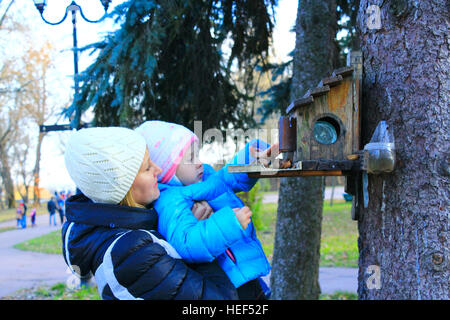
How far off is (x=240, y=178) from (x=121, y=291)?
861 mm

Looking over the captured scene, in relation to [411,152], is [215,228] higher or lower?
lower

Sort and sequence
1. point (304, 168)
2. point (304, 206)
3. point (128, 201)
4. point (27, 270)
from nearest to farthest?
point (128, 201) → point (304, 168) → point (304, 206) → point (27, 270)

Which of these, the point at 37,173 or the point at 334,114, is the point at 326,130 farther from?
the point at 37,173

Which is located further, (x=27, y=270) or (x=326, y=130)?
(x=27, y=270)

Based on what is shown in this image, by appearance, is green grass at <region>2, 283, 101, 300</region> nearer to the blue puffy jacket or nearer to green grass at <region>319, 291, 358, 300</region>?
green grass at <region>319, 291, 358, 300</region>

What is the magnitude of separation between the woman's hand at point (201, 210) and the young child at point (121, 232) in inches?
8.1

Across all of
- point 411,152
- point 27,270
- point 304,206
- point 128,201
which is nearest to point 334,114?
point 411,152

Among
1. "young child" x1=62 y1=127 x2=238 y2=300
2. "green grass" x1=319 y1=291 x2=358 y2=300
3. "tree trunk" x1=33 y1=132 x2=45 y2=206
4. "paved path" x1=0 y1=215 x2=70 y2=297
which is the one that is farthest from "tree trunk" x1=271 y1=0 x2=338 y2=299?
"tree trunk" x1=33 y1=132 x2=45 y2=206

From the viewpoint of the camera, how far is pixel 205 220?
1711 millimetres

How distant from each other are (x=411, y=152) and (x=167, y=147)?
1.20 metres

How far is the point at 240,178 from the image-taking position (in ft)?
6.96

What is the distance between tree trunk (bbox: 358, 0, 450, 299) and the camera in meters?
1.88

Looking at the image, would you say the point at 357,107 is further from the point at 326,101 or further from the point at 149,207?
the point at 149,207
